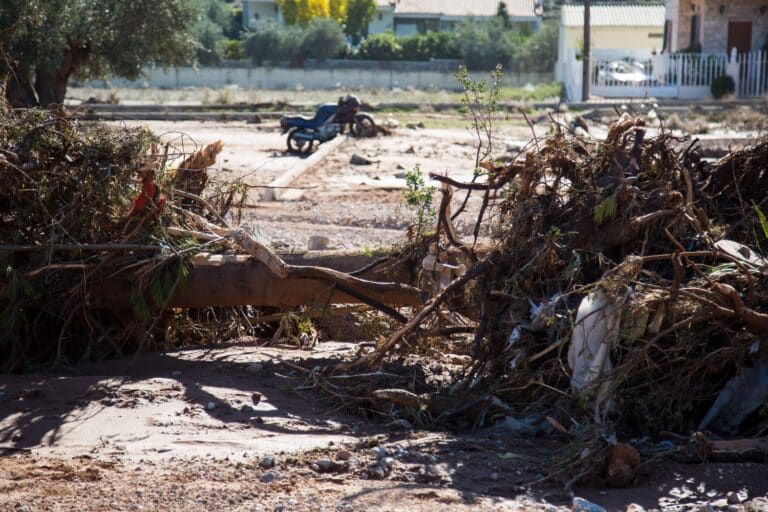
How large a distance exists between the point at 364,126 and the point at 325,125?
2689 mm

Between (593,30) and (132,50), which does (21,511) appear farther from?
(593,30)

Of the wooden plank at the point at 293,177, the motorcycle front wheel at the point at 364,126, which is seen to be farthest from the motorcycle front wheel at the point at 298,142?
the motorcycle front wheel at the point at 364,126

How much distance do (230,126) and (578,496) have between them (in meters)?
22.0

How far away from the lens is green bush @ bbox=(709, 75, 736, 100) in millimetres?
31625

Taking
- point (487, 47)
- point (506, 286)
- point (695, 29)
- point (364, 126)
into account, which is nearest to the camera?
point (506, 286)

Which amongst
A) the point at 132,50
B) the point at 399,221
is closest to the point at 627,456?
the point at 399,221

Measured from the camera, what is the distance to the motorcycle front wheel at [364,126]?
21.6 m

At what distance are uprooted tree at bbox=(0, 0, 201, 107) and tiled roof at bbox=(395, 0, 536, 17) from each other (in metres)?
49.4

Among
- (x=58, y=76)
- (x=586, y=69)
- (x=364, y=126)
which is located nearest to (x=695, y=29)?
(x=586, y=69)

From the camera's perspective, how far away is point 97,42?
1923 cm

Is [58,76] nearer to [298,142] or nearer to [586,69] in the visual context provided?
[298,142]

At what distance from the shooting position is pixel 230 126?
24.9m

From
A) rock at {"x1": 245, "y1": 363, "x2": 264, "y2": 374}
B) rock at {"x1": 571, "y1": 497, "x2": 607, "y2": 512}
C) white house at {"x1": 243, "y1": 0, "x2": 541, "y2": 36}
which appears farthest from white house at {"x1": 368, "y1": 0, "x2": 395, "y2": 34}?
rock at {"x1": 571, "y1": 497, "x2": 607, "y2": 512}

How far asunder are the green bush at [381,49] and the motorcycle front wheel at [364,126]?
111 ft
